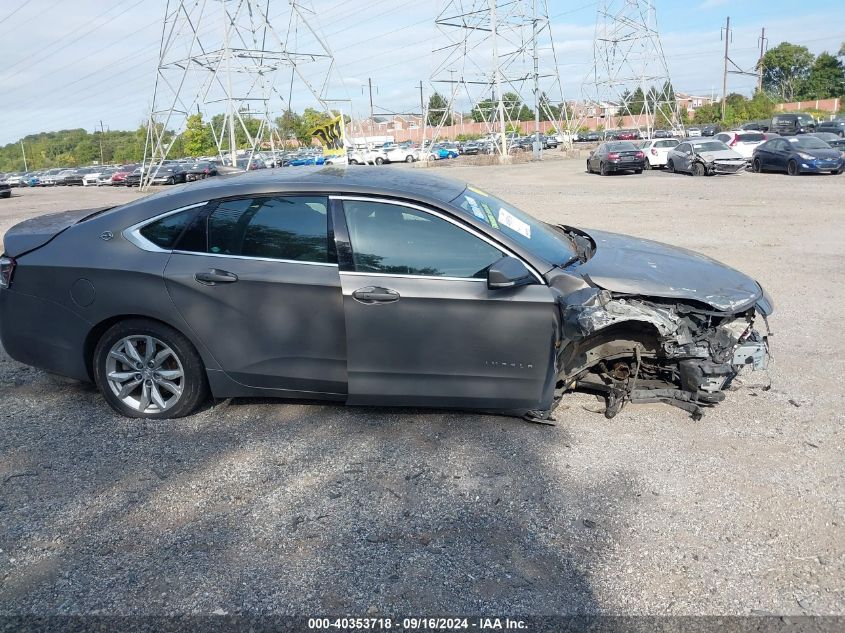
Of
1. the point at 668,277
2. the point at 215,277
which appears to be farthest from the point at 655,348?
the point at 215,277

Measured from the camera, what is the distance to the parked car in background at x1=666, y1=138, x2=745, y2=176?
26938 millimetres

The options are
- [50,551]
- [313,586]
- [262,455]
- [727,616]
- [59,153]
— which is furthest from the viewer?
[59,153]

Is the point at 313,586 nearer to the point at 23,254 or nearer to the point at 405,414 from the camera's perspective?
the point at 405,414

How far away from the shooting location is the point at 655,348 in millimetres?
4645

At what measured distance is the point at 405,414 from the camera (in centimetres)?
481

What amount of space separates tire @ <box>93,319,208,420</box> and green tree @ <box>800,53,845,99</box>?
100 meters

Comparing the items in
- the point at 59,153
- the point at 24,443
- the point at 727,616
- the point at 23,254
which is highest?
the point at 59,153

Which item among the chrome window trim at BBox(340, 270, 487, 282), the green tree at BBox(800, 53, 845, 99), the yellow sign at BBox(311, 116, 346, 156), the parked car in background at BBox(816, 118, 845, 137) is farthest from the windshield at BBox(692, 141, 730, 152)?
the green tree at BBox(800, 53, 845, 99)

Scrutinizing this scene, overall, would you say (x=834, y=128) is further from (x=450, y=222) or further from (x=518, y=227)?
(x=450, y=222)

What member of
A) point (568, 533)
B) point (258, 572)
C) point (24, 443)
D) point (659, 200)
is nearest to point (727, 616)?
point (568, 533)

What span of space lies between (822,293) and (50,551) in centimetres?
784

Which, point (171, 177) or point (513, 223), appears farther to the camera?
point (171, 177)

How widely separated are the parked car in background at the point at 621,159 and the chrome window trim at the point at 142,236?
28.6m

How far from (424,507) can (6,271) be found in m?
3.31
